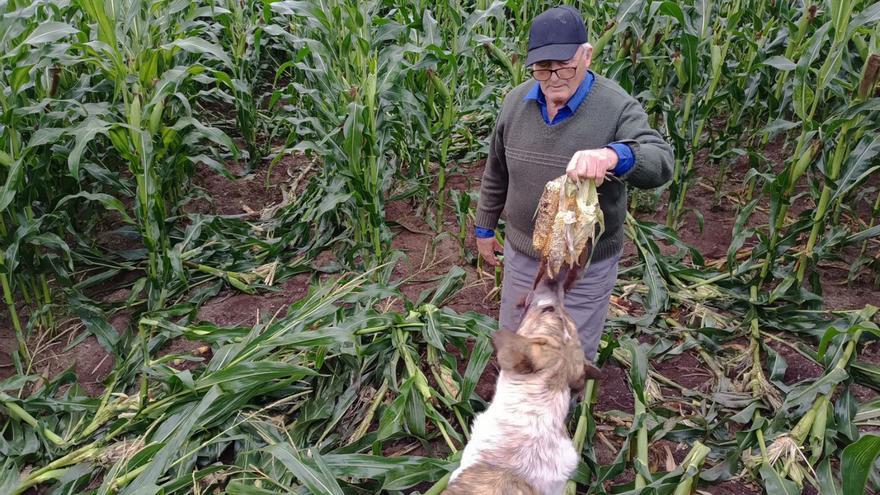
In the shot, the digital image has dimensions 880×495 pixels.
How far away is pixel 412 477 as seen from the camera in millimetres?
2771

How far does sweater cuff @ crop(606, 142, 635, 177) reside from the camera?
98.1 inches

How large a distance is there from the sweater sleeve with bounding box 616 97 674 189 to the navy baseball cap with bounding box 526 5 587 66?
1.37 feet

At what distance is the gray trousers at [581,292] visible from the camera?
10.2 feet

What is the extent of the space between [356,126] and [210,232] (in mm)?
2362

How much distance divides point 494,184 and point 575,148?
0.73 meters

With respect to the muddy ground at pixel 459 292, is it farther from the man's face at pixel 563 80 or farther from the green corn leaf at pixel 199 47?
the green corn leaf at pixel 199 47

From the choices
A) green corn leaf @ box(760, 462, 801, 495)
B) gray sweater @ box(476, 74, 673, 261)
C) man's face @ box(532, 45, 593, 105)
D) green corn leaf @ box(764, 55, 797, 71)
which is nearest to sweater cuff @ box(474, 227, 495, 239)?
gray sweater @ box(476, 74, 673, 261)

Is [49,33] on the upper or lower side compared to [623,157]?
upper

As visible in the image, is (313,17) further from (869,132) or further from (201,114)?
(869,132)

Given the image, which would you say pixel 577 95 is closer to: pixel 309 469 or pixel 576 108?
pixel 576 108

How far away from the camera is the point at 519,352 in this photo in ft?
6.33

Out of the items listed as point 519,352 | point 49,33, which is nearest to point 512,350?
point 519,352

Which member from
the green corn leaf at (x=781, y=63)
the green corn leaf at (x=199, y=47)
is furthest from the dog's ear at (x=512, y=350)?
the green corn leaf at (x=781, y=63)

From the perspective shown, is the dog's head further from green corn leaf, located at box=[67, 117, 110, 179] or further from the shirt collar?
green corn leaf, located at box=[67, 117, 110, 179]
